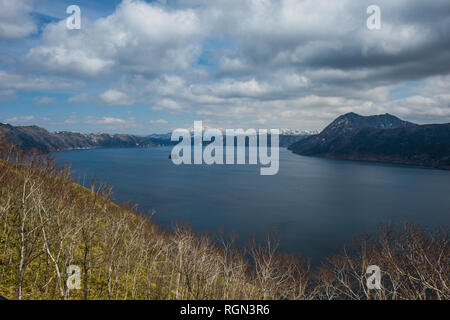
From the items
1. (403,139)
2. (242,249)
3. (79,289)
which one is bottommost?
(242,249)

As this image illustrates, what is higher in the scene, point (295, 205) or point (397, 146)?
point (397, 146)

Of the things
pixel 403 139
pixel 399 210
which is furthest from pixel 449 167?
pixel 399 210

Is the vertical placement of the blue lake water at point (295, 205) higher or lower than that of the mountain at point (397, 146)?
lower

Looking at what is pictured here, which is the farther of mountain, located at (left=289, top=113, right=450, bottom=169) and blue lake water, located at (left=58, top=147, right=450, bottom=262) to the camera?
mountain, located at (left=289, top=113, right=450, bottom=169)

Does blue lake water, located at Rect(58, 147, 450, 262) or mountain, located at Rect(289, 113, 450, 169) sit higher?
mountain, located at Rect(289, 113, 450, 169)

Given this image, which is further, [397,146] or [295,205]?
[397,146]

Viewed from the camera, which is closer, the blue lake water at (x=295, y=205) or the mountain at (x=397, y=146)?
the blue lake water at (x=295, y=205)

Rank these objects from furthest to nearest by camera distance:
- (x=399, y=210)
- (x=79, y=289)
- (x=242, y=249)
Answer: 1. (x=399, y=210)
2. (x=242, y=249)
3. (x=79, y=289)

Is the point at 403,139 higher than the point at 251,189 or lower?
higher

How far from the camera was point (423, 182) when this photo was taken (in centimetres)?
6675
